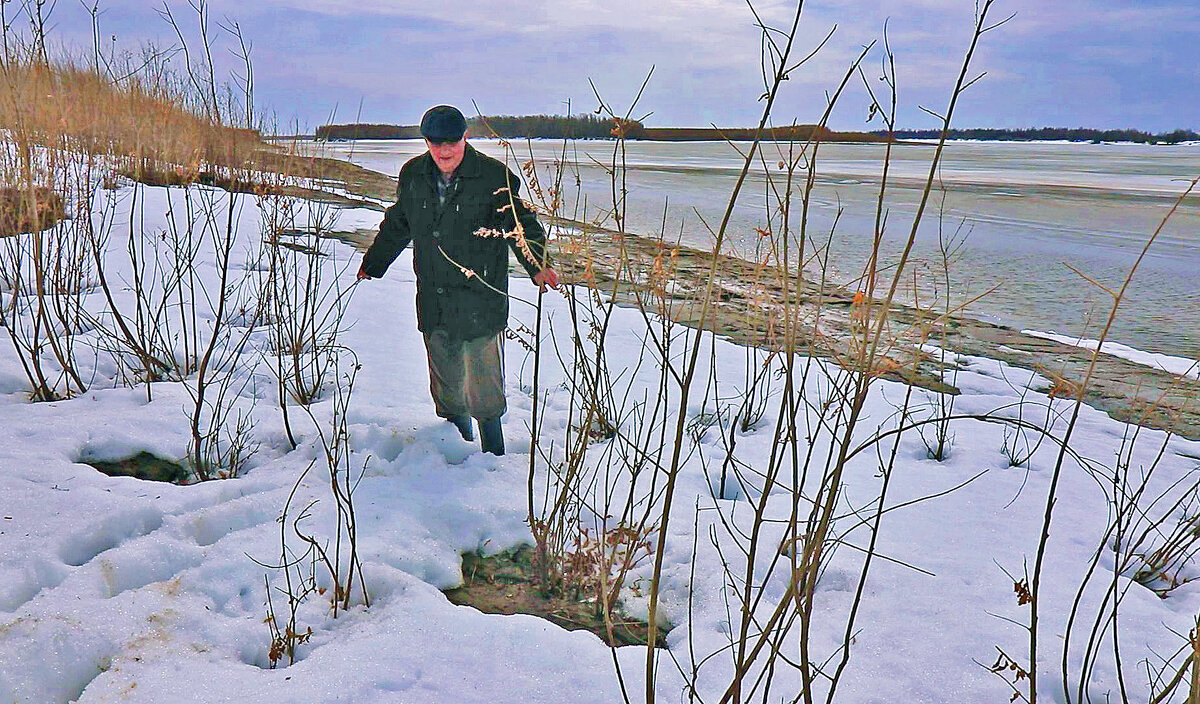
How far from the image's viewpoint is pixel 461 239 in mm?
2928

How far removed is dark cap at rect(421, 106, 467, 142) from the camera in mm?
2758

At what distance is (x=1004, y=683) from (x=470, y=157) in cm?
231

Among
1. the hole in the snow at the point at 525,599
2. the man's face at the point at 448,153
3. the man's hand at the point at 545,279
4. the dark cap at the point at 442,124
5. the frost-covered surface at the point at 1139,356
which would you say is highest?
the dark cap at the point at 442,124

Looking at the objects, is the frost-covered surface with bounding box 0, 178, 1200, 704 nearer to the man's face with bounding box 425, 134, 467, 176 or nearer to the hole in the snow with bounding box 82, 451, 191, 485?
the hole in the snow with bounding box 82, 451, 191, 485

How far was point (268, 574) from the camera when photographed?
223cm

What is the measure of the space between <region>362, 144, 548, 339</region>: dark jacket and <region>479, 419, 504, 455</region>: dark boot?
0.37 m

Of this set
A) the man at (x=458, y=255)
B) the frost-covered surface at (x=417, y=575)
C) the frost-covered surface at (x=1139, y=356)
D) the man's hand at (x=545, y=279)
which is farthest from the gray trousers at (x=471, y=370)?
the frost-covered surface at (x=1139, y=356)

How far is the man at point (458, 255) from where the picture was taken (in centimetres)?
285

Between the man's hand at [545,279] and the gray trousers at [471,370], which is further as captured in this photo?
the gray trousers at [471,370]

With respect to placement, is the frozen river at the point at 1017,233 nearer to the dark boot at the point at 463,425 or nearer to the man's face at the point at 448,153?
the man's face at the point at 448,153

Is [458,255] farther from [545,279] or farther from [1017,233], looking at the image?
[1017,233]

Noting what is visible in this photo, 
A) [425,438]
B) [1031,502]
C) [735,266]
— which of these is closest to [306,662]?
[425,438]

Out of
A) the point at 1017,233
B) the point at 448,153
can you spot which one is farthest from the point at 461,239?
the point at 1017,233

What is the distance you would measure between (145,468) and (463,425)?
1152mm
